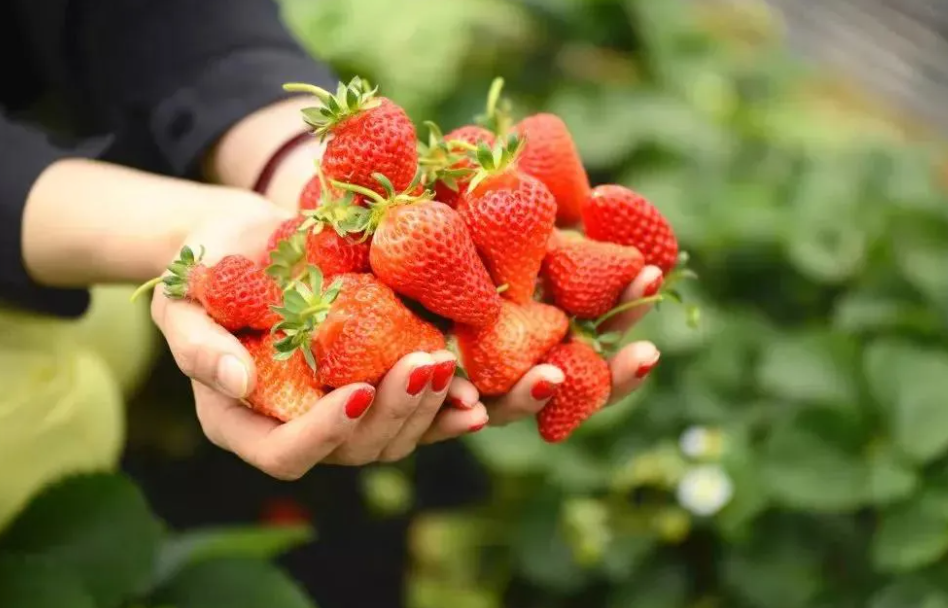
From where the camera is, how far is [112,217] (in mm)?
928

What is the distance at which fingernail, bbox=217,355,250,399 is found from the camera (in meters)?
0.74

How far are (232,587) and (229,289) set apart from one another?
0.60 m

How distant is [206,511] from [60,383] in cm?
74

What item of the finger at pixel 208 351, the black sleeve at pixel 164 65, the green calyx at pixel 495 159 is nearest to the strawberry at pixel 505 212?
the green calyx at pixel 495 159

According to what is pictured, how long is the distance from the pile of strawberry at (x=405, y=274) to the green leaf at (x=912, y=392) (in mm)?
742

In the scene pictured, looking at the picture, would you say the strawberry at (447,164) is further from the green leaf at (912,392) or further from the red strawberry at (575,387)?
the green leaf at (912,392)

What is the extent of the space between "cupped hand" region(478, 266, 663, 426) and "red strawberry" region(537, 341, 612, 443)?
0.05 ft

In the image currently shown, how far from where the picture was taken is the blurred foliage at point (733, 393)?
149cm

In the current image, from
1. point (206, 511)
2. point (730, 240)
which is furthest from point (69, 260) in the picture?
point (730, 240)

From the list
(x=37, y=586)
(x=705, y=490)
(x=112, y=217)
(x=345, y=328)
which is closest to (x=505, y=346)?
(x=345, y=328)

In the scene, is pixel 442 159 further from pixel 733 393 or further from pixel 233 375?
pixel 733 393

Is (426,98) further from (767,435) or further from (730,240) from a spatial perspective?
(767,435)

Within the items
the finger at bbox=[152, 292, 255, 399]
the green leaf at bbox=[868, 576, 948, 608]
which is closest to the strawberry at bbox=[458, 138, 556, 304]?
the finger at bbox=[152, 292, 255, 399]

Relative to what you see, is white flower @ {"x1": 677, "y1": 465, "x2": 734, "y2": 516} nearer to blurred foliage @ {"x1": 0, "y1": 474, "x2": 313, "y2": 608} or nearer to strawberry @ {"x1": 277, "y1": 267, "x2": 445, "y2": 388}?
blurred foliage @ {"x1": 0, "y1": 474, "x2": 313, "y2": 608}
